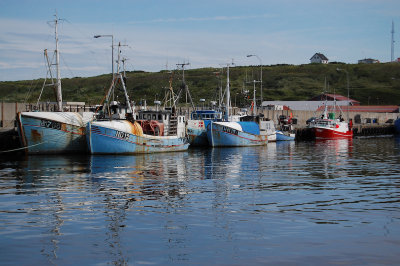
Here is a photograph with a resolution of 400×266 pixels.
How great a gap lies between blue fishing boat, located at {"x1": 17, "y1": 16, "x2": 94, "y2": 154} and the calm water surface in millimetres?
11081

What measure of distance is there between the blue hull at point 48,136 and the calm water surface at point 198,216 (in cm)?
1106

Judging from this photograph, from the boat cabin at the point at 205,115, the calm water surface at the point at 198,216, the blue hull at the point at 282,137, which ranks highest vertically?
the boat cabin at the point at 205,115

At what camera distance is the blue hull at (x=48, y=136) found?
153 feet

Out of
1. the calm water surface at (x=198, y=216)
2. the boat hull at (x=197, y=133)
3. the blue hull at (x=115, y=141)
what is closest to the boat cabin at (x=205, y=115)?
the boat hull at (x=197, y=133)

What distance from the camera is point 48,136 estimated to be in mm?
47375

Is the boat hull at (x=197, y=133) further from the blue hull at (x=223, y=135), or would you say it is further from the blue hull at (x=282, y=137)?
the blue hull at (x=282, y=137)

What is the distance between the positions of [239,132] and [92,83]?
460 ft

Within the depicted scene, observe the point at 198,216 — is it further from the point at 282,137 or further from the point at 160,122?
the point at 282,137

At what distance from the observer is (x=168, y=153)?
53000 millimetres

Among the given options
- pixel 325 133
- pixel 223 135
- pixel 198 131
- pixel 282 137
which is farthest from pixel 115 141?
pixel 325 133

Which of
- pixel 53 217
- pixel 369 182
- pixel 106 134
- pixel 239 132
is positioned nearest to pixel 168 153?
pixel 106 134

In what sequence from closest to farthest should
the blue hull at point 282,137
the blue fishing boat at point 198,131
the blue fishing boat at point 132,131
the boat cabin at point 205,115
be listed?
the blue fishing boat at point 132,131
the blue fishing boat at point 198,131
the boat cabin at point 205,115
the blue hull at point 282,137

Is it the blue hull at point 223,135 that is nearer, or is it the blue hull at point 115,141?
the blue hull at point 115,141

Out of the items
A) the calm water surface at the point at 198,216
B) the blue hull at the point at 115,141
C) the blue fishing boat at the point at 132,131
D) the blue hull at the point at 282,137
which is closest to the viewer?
the calm water surface at the point at 198,216
